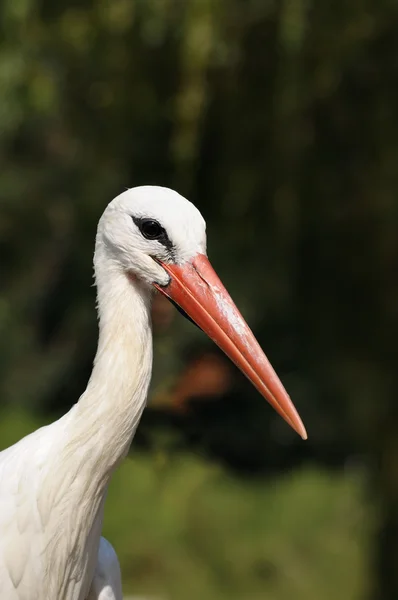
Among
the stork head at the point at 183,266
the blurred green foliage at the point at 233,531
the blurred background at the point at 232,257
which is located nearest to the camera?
the stork head at the point at 183,266

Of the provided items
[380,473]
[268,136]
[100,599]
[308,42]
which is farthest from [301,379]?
[100,599]

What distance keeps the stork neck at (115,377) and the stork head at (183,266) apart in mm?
49

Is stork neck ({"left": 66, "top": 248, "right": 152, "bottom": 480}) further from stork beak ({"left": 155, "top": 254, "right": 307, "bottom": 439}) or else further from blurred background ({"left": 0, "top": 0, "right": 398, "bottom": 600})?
blurred background ({"left": 0, "top": 0, "right": 398, "bottom": 600})

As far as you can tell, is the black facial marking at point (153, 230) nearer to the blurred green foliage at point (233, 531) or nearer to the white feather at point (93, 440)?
the white feather at point (93, 440)

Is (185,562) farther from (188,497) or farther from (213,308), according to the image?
(213,308)

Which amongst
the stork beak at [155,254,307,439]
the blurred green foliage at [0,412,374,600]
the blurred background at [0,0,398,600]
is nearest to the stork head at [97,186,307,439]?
the stork beak at [155,254,307,439]

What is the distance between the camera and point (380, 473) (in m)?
4.93

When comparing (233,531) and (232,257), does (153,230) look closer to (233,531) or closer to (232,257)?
(232,257)

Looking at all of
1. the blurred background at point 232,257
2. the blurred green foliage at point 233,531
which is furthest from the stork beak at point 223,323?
the blurred green foliage at point 233,531

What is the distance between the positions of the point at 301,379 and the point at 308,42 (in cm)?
229

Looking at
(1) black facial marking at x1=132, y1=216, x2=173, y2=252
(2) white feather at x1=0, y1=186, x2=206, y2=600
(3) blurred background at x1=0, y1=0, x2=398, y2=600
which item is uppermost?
(3) blurred background at x1=0, y1=0, x2=398, y2=600

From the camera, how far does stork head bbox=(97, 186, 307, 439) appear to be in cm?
183

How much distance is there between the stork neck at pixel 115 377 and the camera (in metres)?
1.90

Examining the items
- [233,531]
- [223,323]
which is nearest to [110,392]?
[223,323]
